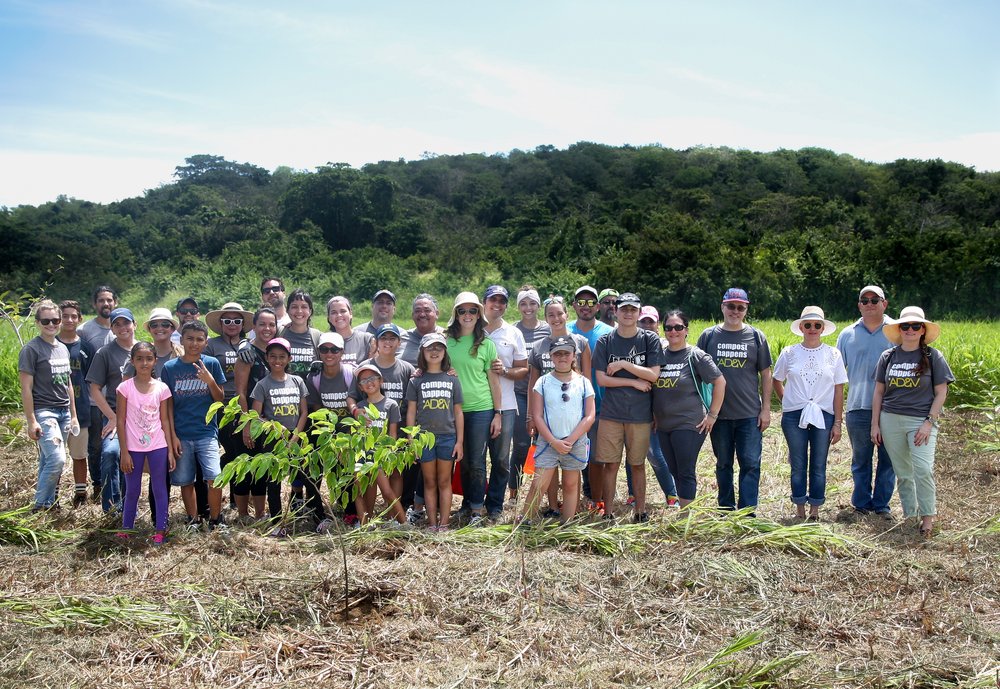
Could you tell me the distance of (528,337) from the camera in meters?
6.33

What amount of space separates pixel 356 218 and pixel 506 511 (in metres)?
42.7

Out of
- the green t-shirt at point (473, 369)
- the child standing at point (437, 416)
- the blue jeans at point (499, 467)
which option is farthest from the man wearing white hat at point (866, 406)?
the child standing at point (437, 416)

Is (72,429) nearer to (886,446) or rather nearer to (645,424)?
(645,424)

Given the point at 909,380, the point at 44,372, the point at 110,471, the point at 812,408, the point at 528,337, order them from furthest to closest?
the point at 528,337
the point at 44,372
the point at 110,471
the point at 812,408
the point at 909,380

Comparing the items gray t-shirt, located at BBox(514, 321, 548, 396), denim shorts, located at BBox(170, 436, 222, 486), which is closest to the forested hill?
gray t-shirt, located at BBox(514, 321, 548, 396)

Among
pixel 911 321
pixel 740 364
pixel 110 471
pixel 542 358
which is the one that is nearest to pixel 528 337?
pixel 542 358

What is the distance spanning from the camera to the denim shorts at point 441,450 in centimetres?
541

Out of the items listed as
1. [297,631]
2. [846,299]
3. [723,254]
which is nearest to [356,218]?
[723,254]

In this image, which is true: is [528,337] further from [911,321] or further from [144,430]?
[144,430]

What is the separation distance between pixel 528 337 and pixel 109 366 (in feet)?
10.3

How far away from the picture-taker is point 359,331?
630 centimetres

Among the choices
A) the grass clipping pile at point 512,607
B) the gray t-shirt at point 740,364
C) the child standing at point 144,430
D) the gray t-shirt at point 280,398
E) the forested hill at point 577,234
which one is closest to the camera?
the grass clipping pile at point 512,607

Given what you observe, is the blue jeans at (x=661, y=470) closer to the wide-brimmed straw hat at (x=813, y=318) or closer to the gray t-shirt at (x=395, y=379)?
the wide-brimmed straw hat at (x=813, y=318)

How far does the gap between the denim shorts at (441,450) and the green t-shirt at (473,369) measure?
0.93ft
